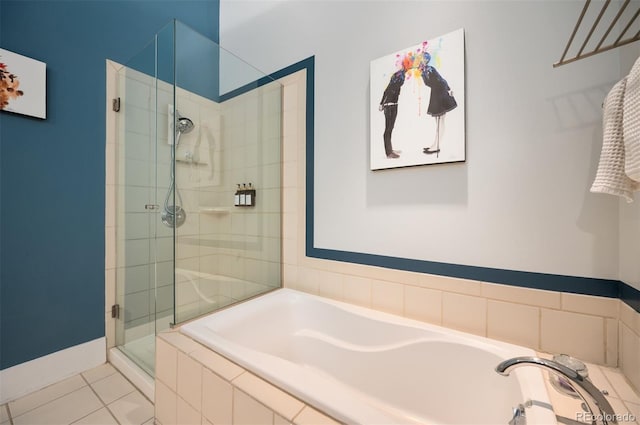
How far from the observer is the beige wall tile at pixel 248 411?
29.4 inches

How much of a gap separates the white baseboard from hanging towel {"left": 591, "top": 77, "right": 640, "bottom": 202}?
2627 mm

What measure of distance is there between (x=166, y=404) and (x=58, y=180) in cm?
139

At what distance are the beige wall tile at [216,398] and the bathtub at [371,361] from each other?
0.08m

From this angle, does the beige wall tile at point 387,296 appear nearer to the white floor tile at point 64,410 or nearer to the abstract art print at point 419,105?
the abstract art print at point 419,105

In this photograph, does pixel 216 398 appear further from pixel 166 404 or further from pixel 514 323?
pixel 514 323

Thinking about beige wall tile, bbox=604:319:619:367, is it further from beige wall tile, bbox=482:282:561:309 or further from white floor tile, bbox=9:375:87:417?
white floor tile, bbox=9:375:87:417

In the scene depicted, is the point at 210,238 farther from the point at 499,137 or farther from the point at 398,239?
the point at 499,137

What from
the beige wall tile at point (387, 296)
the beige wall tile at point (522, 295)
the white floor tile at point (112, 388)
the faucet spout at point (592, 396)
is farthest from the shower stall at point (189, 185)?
the faucet spout at point (592, 396)

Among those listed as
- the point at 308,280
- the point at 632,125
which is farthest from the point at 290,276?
the point at 632,125

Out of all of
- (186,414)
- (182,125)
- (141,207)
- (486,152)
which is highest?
(182,125)

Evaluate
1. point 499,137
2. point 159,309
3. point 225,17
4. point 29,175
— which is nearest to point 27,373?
point 159,309

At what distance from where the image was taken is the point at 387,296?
140cm

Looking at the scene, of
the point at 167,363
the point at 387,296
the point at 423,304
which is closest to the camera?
the point at 167,363

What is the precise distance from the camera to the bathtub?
2.56 feet
